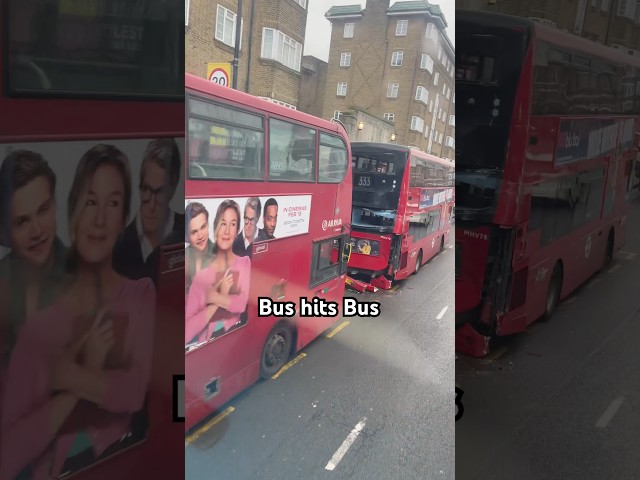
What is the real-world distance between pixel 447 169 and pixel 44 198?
97 centimetres

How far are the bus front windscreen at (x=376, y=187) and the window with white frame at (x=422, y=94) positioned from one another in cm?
12

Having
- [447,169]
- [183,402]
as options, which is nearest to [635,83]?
[447,169]

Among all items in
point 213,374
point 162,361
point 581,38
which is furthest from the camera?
point 162,361

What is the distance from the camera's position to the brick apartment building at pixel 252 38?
2.98ft

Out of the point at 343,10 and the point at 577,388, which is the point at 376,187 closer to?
the point at 343,10

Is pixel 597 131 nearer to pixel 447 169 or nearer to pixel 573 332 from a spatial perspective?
pixel 447 169

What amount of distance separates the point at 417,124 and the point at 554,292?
435mm

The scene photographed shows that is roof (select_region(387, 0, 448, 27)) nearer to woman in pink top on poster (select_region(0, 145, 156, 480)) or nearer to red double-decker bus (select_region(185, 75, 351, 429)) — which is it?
red double-decker bus (select_region(185, 75, 351, 429))

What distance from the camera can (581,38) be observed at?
0.77 meters

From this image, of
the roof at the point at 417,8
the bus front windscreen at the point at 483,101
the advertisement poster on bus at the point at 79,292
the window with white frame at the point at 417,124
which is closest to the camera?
the bus front windscreen at the point at 483,101

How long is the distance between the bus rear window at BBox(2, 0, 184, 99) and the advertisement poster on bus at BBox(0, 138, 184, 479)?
0.13 meters

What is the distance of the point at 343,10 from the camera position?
36.8 inches

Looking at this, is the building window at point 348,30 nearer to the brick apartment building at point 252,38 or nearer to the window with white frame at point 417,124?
the brick apartment building at point 252,38

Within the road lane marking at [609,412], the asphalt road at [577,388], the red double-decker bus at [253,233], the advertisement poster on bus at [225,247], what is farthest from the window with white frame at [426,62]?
the road lane marking at [609,412]
